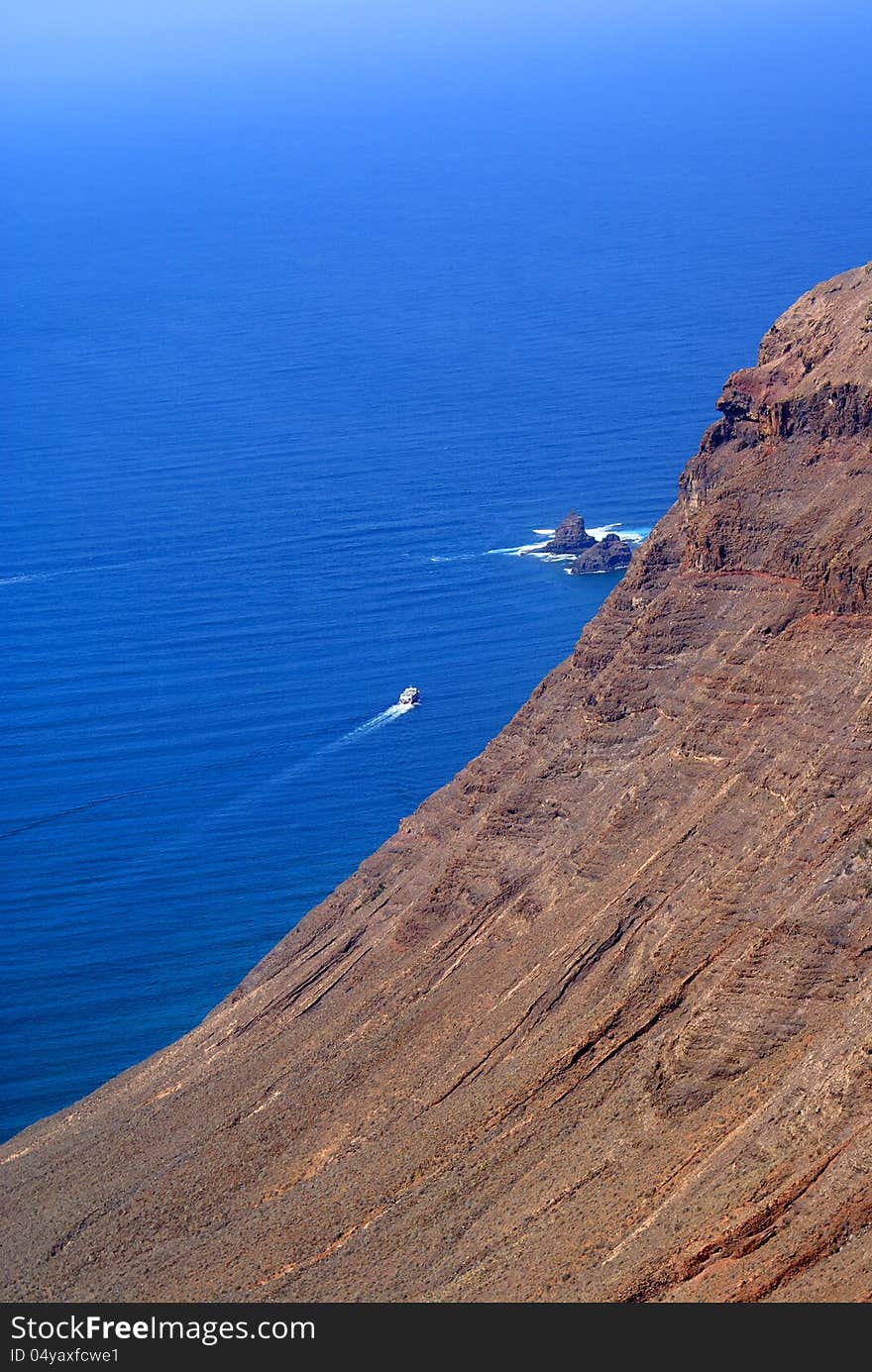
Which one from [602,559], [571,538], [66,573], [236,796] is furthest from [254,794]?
[66,573]

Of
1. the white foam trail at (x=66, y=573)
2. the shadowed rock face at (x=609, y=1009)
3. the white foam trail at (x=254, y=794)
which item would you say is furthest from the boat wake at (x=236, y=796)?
the white foam trail at (x=66, y=573)

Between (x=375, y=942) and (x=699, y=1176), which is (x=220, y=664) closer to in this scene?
(x=375, y=942)

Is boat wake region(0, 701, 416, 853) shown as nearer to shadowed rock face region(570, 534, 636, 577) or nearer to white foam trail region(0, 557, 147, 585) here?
shadowed rock face region(570, 534, 636, 577)

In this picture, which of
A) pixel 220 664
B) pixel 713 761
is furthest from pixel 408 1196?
pixel 220 664

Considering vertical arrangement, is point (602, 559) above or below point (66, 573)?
below

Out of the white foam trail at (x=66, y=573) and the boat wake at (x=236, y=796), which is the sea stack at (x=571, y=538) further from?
the white foam trail at (x=66, y=573)

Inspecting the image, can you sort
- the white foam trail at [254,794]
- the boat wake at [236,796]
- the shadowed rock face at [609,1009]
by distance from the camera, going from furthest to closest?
the boat wake at [236,796], the white foam trail at [254,794], the shadowed rock face at [609,1009]

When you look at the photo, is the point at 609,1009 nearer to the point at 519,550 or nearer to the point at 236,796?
the point at 236,796

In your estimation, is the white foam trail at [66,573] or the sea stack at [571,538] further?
the white foam trail at [66,573]

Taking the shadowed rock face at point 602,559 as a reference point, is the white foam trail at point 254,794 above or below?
below
